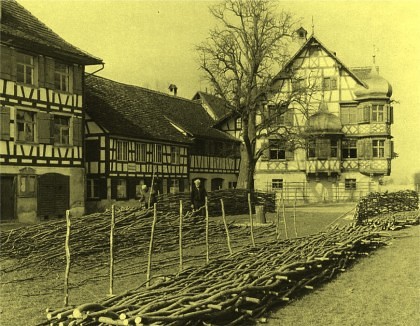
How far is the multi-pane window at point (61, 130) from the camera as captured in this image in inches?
924

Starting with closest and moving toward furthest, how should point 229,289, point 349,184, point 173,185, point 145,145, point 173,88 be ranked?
1. point 229,289
2. point 145,145
3. point 173,185
4. point 349,184
5. point 173,88

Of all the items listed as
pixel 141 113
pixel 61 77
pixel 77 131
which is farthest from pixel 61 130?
pixel 141 113

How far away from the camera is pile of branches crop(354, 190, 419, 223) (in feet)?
64.3

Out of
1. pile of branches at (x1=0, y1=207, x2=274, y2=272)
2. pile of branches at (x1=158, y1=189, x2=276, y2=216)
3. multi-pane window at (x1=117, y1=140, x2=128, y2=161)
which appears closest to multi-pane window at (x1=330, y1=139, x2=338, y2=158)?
pile of branches at (x1=158, y1=189, x2=276, y2=216)

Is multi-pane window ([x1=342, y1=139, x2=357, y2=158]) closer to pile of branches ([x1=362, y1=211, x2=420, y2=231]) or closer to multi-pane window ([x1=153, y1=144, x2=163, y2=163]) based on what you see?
multi-pane window ([x1=153, y1=144, x2=163, y2=163])

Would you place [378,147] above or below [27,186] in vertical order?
above

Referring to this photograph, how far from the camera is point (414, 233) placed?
17.8m

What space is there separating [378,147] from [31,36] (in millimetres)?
25064

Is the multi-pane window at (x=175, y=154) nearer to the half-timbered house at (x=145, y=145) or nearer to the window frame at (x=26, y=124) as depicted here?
the half-timbered house at (x=145, y=145)

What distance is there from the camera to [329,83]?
1531 inches

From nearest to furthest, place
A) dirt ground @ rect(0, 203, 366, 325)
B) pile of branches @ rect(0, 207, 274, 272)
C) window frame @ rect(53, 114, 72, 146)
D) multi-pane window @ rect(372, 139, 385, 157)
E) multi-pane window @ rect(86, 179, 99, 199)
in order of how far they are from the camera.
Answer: dirt ground @ rect(0, 203, 366, 325), pile of branches @ rect(0, 207, 274, 272), window frame @ rect(53, 114, 72, 146), multi-pane window @ rect(86, 179, 99, 199), multi-pane window @ rect(372, 139, 385, 157)

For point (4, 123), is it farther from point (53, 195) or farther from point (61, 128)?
point (53, 195)

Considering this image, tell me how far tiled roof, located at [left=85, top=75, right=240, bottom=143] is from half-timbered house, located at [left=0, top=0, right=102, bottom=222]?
338 centimetres

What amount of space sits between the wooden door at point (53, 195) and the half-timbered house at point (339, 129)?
60.4ft
